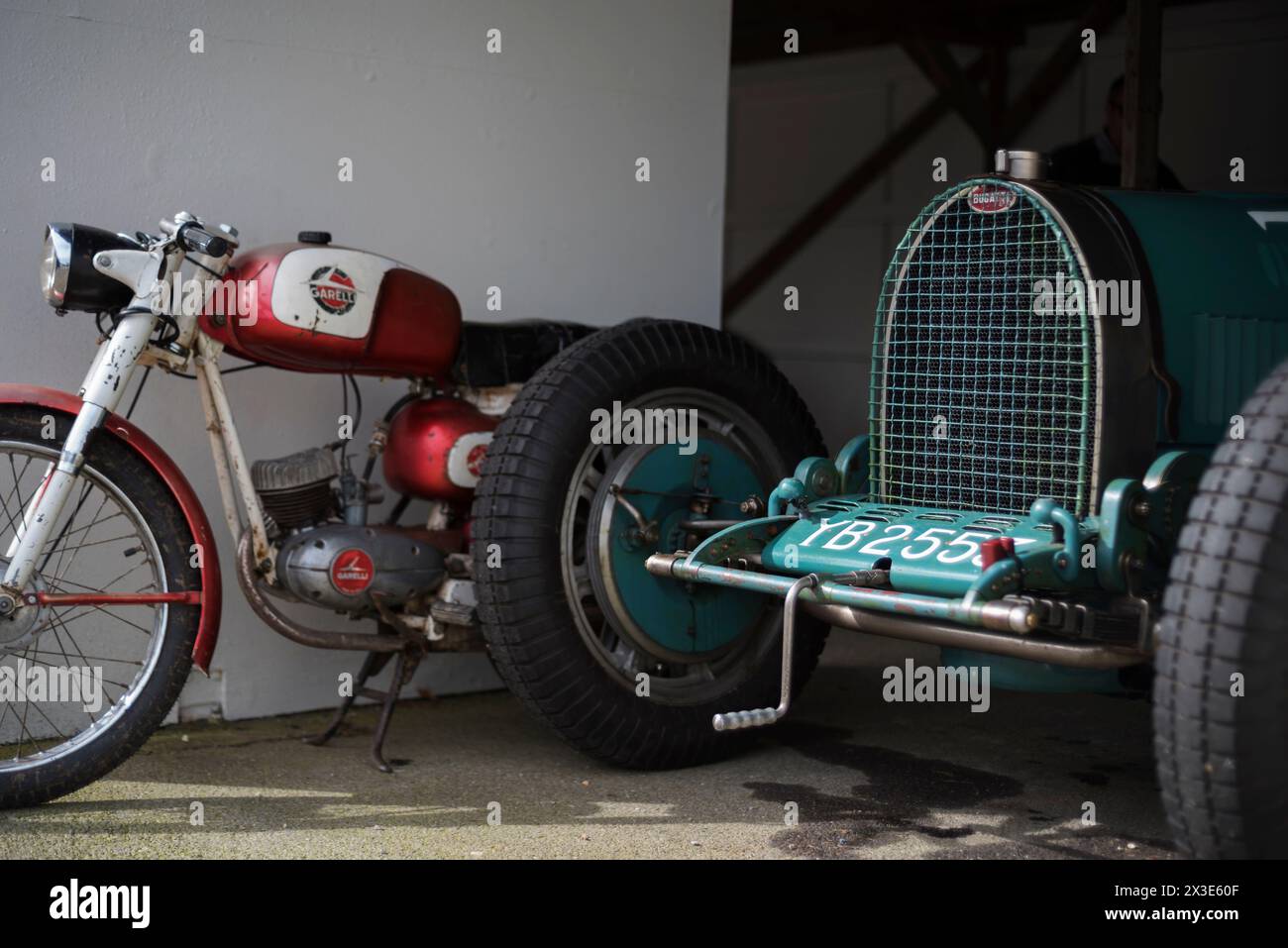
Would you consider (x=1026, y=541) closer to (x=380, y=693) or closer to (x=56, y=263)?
(x=380, y=693)

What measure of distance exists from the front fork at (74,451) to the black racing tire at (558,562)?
0.87 m

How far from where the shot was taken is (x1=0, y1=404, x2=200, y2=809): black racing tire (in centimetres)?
322

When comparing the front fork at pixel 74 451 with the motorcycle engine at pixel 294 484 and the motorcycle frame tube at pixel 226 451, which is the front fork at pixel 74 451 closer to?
the motorcycle frame tube at pixel 226 451

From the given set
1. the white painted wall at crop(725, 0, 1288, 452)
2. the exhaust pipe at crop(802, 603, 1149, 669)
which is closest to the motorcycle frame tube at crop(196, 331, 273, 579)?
the exhaust pipe at crop(802, 603, 1149, 669)

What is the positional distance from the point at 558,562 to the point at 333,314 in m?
0.81

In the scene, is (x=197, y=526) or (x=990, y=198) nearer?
(x=990, y=198)

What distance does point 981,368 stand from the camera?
3.40 meters

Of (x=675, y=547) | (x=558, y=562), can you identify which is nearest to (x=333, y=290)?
(x=558, y=562)

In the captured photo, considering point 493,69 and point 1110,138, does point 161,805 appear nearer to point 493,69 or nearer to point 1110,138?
point 493,69

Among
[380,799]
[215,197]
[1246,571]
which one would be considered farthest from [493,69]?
[1246,571]

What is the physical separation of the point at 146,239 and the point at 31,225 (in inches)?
22.5

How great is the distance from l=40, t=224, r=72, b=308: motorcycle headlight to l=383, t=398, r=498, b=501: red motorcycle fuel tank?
0.95m

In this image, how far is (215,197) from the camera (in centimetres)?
404
